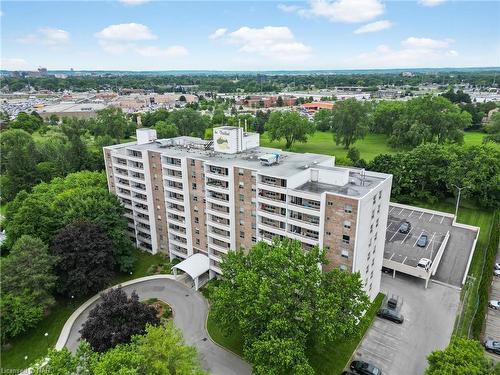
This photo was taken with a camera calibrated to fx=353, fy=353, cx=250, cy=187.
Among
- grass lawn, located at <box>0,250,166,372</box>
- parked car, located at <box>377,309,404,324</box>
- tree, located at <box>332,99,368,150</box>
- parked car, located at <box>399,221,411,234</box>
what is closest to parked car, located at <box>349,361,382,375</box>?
parked car, located at <box>377,309,404,324</box>

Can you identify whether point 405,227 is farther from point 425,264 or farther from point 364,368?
point 364,368

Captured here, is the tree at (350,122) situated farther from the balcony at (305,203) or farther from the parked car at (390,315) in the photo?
the balcony at (305,203)

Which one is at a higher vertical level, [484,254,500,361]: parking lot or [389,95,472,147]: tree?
[389,95,472,147]: tree

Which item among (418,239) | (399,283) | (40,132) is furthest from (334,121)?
(40,132)

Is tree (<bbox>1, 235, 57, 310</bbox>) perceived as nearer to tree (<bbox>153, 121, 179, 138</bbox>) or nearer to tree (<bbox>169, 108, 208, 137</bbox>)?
tree (<bbox>153, 121, 179, 138</bbox>)

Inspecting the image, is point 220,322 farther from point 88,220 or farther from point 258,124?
point 258,124

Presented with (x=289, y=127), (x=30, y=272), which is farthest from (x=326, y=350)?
(x=289, y=127)

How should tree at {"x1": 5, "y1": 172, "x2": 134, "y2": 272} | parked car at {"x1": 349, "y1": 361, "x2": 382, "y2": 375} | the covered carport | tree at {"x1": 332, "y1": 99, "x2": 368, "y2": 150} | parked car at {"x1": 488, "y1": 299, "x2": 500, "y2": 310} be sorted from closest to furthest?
parked car at {"x1": 349, "y1": 361, "x2": 382, "y2": 375} < parked car at {"x1": 488, "y1": 299, "x2": 500, "y2": 310} < the covered carport < tree at {"x1": 5, "y1": 172, "x2": 134, "y2": 272} < tree at {"x1": 332, "y1": 99, "x2": 368, "y2": 150}
